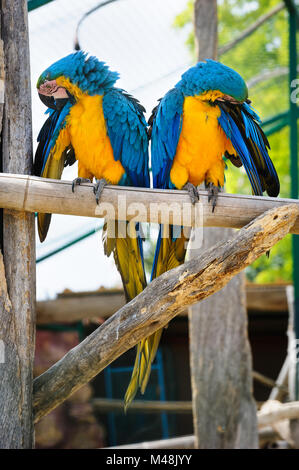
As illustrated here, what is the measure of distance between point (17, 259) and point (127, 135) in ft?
2.00

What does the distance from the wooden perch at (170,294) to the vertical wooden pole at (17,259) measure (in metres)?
0.11

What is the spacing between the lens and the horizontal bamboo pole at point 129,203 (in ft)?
5.74

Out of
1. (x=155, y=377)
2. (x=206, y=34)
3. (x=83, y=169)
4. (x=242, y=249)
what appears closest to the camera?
(x=242, y=249)

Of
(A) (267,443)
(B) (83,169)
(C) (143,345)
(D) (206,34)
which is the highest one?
(D) (206,34)

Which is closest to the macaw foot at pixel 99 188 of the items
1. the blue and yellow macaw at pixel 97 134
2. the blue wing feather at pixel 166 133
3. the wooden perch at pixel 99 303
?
the blue and yellow macaw at pixel 97 134

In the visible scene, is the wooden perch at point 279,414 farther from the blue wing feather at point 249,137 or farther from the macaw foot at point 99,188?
the macaw foot at point 99,188

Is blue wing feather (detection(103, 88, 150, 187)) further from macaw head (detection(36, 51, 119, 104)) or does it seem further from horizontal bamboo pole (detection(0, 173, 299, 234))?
horizontal bamboo pole (detection(0, 173, 299, 234))

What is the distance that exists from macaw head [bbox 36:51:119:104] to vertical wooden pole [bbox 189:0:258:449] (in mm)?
1082

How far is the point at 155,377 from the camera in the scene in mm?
4488

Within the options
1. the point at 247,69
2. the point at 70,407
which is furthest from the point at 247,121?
the point at 70,407

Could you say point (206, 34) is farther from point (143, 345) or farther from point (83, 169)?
point (143, 345)

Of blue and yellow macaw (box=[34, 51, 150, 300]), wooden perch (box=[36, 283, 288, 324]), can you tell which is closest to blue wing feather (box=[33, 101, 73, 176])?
blue and yellow macaw (box=[34, 51, 150, 300])

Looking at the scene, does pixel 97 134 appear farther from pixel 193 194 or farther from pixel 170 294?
pixel 170 294

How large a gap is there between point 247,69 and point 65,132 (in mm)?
1953
